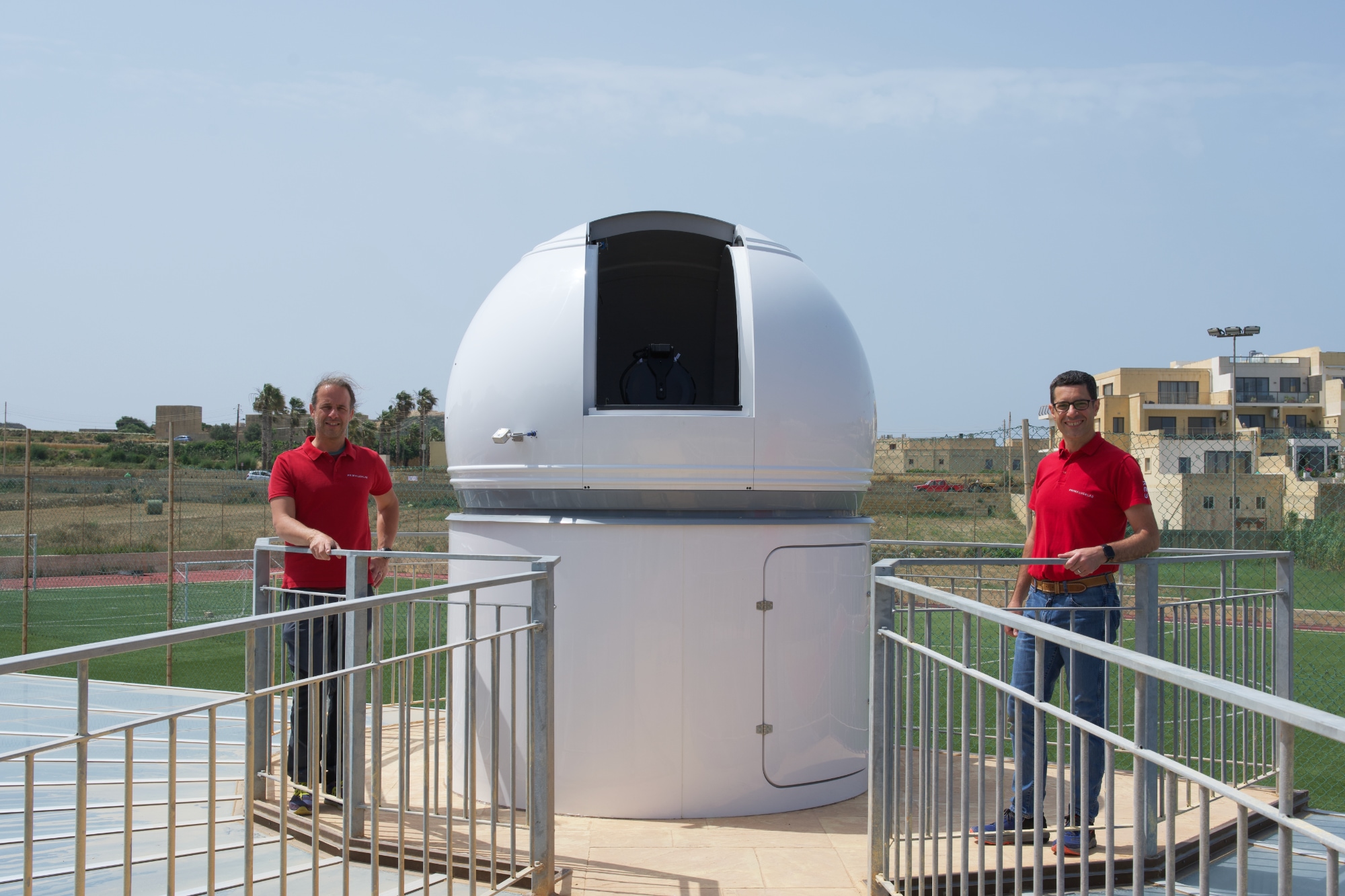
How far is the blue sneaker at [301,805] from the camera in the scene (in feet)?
15.1

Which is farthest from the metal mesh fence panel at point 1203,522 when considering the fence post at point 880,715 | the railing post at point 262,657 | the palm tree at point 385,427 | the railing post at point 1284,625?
the palm tree at point 385,427

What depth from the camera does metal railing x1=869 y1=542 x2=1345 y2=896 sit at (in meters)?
1.94

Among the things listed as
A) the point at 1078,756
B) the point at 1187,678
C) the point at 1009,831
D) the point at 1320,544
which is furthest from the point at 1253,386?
the point at 1187,678

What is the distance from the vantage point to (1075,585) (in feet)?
13.7

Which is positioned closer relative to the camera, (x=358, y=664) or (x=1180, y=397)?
(x=358, y=664)

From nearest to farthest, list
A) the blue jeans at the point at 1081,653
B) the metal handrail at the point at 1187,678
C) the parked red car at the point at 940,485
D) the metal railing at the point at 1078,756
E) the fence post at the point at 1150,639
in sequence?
the metal handrail at the point at 1187,678 < the metal railing at the point at 1078,756 < the fence post at the point at 1150,639 < the blue jeans at the point at 1081,653 < the parked red car at the point at 940,485

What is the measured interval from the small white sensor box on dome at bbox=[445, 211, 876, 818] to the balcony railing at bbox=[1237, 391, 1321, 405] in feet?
190

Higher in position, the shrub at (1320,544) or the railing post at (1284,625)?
the railing post at (1284,625)

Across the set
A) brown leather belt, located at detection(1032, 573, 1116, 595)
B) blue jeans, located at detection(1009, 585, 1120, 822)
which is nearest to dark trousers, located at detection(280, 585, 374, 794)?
blue jeans, located at detection(1009, 585, 1120, 822)

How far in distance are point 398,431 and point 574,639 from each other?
48.8 metres

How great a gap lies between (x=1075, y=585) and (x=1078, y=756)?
34.9 inches

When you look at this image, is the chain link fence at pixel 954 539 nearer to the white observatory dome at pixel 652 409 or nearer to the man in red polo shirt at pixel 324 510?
the white observatory dome at pixel 652 409

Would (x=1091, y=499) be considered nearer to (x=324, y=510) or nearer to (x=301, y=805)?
(x=324, y=510)

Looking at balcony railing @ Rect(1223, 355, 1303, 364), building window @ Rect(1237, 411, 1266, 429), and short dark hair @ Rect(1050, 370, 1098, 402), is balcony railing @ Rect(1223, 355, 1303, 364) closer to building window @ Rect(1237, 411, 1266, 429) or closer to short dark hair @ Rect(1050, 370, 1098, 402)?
building window @ Rect(1237, 411, 1266, 429)
